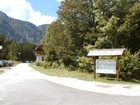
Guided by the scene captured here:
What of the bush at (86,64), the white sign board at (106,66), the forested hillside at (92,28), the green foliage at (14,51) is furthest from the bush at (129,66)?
the green foliage at (14,51)

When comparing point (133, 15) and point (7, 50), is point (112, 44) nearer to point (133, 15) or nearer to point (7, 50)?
point (133, 15)

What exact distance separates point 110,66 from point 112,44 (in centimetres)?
958

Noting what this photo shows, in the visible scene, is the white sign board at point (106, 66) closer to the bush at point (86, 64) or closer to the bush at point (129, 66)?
the bush at point (129, 66)

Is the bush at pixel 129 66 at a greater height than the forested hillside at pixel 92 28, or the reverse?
the forested hillside at pixel 92 28

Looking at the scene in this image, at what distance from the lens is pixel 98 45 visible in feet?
142

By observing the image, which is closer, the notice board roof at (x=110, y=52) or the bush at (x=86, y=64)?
the notice board roof at (x=110, y=52)

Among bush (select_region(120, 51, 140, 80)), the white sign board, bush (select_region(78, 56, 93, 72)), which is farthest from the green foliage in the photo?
bush (select_region(120, 51, 140, 80))

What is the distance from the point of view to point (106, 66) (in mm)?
33750

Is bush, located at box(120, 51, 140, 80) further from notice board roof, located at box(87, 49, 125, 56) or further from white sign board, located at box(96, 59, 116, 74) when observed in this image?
notice board roof, located at box(87, 49, 125, 56)

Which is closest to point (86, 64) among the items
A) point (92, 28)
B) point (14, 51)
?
point (92, 28)

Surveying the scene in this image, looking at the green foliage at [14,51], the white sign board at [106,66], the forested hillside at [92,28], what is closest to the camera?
the white sign board at [106,66]

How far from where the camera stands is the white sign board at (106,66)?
1299 inches

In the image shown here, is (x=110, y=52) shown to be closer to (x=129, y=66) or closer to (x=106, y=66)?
(x=106, y=66)

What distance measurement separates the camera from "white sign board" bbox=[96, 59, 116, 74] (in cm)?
3300
